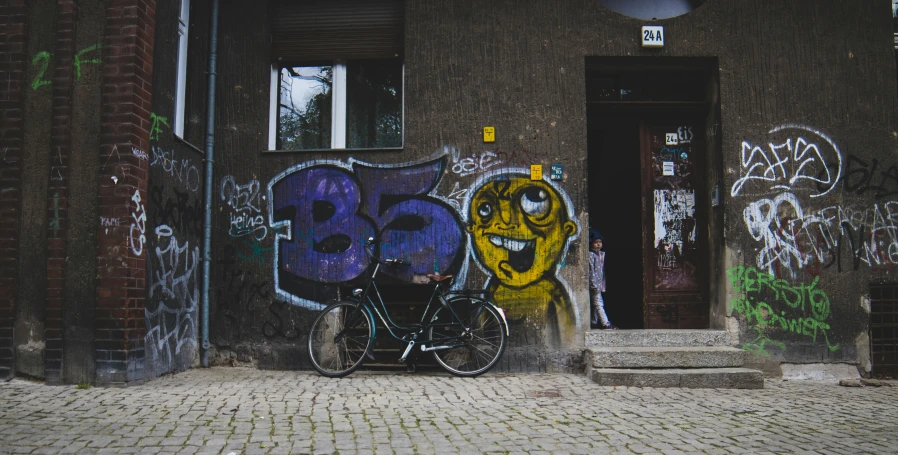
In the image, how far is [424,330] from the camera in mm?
7188

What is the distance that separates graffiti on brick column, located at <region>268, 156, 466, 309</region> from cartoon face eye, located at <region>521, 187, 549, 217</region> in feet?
2.53

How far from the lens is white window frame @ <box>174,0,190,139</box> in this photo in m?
7.28

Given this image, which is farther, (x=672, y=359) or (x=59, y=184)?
(x=672, y=359)

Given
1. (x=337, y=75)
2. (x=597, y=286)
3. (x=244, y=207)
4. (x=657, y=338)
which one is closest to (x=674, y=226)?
(x=597, y=286)

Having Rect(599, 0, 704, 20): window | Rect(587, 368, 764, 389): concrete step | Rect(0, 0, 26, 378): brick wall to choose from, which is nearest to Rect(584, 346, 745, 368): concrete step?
Rect(587, 368, 764, 389): concrete step

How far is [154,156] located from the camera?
654 cm

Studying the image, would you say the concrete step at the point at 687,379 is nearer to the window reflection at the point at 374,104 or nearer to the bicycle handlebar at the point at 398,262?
the bicycle handlebar at the point at 398,262

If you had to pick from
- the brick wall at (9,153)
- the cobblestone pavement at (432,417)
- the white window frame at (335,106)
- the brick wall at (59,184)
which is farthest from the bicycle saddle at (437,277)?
the brick wall at (9,153)

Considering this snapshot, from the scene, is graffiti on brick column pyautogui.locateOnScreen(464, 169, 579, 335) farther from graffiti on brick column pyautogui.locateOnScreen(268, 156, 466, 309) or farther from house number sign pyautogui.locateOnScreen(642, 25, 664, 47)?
house number sign pyautogui.locateOnScreen(642, 25, 664, 47)

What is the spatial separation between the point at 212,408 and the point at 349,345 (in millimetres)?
2129

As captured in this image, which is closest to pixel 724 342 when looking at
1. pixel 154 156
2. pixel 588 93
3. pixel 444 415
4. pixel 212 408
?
pixel 588 93

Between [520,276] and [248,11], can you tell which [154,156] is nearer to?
[248,11]

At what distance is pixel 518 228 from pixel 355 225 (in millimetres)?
1817

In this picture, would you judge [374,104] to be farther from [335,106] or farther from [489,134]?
[489,134]
